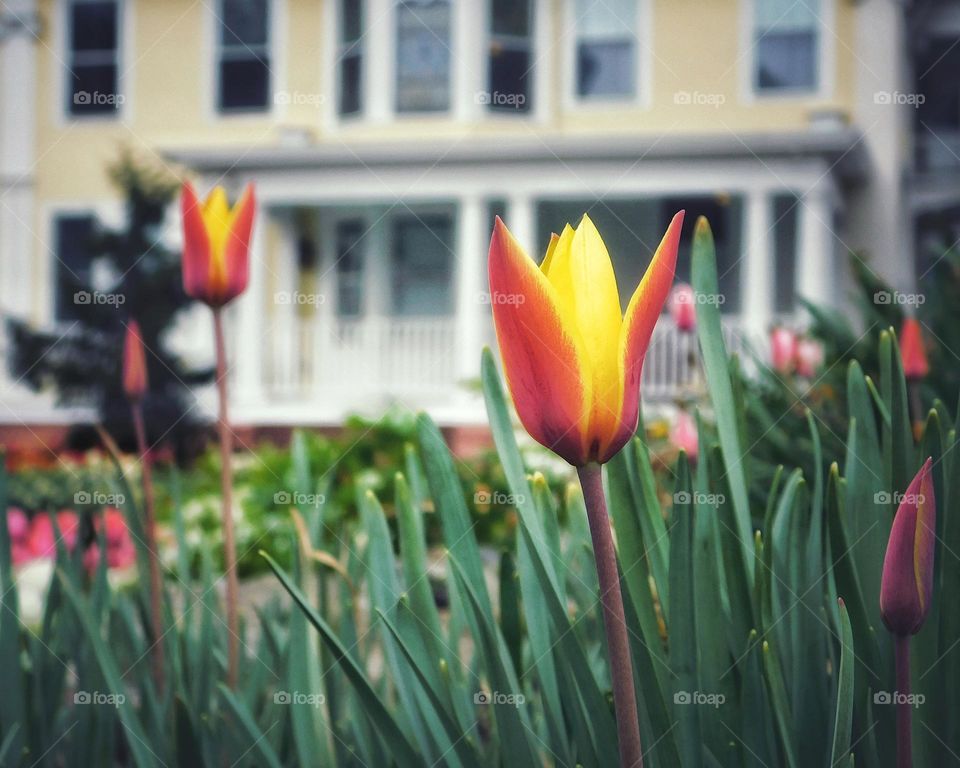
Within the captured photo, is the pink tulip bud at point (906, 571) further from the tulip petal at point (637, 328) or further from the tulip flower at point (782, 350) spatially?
the tulip flower at point (782, 350)

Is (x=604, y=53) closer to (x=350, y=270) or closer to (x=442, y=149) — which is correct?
(x=442, y=149)

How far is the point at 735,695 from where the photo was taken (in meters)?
0.75

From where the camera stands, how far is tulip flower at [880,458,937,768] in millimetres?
538

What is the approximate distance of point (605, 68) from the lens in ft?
38.1

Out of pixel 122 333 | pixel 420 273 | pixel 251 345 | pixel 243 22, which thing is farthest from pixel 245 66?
pixel 122 333

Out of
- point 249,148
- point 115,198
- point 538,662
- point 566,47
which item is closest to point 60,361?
point 249,148

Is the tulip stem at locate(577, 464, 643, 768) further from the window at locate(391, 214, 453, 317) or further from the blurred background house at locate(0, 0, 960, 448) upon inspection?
the window at locate(391, 214, 453, 317)

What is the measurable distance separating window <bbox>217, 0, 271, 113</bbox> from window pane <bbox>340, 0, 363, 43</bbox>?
953 mm

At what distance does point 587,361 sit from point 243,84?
1246 centimetres

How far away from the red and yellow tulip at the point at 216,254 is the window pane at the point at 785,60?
1127cm

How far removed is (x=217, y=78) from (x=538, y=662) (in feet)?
40.6

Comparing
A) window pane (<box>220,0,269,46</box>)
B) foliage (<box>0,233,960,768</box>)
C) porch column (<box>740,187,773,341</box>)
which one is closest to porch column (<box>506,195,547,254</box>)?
porch column (<box>740,187,773,341</box>)

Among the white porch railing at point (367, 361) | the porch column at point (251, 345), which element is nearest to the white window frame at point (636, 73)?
the white porch railing at point (367, 361)

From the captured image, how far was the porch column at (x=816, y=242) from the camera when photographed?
10.3 metres
